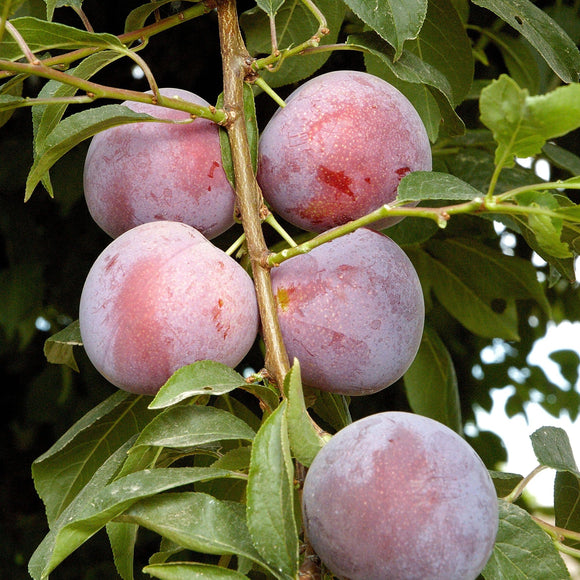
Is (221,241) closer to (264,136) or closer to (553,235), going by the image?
(264,136)

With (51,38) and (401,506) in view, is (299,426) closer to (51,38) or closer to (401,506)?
(401,506)

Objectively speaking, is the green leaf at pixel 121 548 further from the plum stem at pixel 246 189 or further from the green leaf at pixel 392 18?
the green leaf at pixel 392 18

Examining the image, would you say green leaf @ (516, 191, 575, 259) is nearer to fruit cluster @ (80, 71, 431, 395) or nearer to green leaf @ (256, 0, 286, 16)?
fruit cluster @ (80, 71, 431, 395)

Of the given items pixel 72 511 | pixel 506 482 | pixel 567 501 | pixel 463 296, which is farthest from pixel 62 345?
pixel 463 296

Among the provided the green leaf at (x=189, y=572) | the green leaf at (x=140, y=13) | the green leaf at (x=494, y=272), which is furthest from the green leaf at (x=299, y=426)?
the green leaf at (x=494, y=272)

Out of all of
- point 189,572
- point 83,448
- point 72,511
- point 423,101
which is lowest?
point 83,448

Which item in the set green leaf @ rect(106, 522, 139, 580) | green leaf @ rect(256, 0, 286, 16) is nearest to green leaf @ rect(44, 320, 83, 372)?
green leaf @ rect(106, 522, 139, 580)
